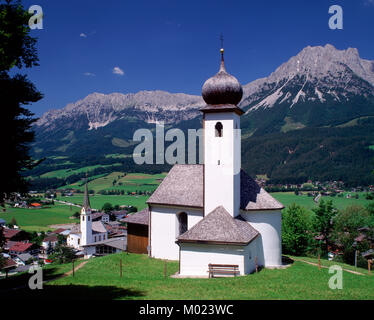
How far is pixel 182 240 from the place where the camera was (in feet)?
65.7

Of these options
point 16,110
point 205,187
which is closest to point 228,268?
point 205,187

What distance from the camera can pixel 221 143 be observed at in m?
22.1

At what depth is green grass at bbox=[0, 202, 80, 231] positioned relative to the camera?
9774 cm

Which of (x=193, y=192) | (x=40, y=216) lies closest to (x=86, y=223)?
(x=40, y=216)

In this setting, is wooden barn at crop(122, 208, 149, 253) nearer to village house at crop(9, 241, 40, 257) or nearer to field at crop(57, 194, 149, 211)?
village house at crop(9, 241, 40, 257)

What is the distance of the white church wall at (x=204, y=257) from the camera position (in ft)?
63.8

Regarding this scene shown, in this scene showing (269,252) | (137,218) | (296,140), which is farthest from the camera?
(296,140)

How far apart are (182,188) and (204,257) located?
21.5 feet

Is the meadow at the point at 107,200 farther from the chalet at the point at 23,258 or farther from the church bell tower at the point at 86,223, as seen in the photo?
the church bell tower at the point at 86,223

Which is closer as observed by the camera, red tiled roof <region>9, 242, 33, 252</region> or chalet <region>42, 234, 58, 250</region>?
red tiled roof <region>9, 242, 33, 252</region>

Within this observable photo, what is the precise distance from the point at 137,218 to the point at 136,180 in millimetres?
135804

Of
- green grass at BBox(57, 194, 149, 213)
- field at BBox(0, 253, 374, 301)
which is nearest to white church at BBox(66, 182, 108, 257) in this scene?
green grass at BBox(57, 194, 149, 213)

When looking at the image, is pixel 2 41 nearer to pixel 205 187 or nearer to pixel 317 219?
pixel 205 187

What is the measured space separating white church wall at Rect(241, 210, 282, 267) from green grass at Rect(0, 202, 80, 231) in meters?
85.1
